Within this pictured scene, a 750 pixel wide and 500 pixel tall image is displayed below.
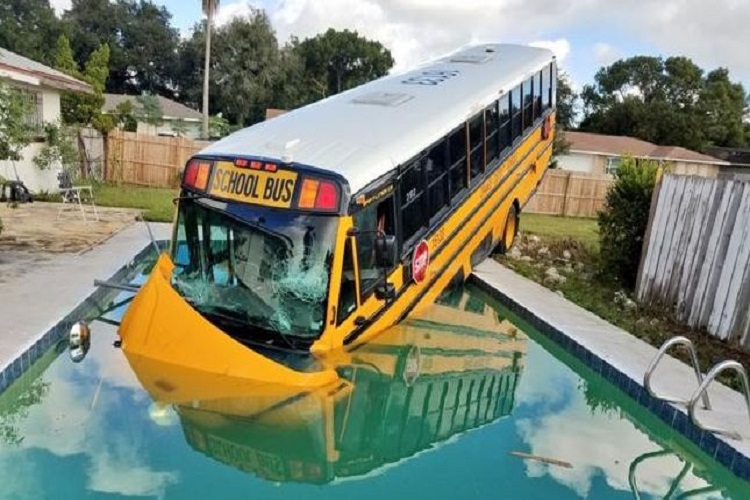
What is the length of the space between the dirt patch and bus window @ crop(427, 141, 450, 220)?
622 centimetres

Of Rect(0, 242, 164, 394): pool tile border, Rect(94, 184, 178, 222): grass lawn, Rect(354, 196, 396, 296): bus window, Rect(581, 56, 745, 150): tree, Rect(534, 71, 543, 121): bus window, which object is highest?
Rect(581, 56, 745, 150): tree

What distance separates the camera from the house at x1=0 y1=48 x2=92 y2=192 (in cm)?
1644

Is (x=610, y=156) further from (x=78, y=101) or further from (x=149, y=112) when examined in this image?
(x=78, y=101)

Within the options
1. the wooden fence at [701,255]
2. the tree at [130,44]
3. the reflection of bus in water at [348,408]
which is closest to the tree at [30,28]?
the tree at [130,44]

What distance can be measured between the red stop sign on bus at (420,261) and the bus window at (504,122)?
3570 millimetres

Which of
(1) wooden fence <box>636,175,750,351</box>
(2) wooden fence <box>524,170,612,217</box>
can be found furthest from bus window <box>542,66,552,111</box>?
(2) wooden fence <box>524,170,612,217</box>

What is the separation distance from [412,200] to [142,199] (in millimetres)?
13125

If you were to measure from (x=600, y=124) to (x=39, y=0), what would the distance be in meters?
47.7

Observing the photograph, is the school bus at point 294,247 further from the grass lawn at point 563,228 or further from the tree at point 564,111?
the tree at point 564,111

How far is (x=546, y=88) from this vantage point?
1363 cm

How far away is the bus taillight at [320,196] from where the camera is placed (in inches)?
245

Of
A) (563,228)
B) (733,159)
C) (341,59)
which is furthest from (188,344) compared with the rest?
(341,59)

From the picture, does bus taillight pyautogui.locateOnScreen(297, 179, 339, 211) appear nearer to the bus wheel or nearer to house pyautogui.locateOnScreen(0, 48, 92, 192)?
the bus wheel

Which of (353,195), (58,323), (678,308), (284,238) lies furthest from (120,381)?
(678,308)
